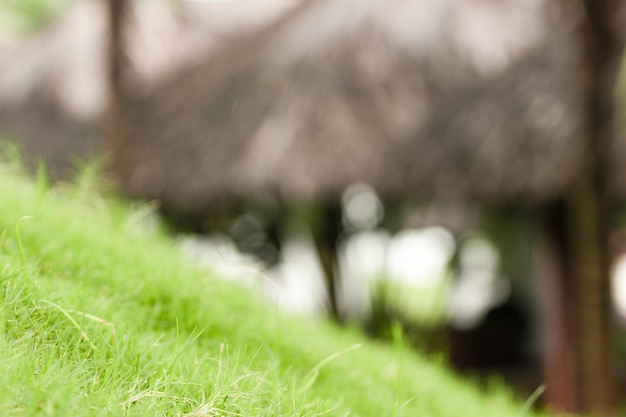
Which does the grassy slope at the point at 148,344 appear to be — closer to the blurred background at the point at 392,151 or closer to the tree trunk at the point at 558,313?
the blurred background at the point at 392,151

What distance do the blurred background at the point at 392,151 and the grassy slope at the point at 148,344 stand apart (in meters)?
1.92

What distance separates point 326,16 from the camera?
7152 mm

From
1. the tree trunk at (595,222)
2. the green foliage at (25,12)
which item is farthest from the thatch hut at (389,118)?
the green foliage at (25,12)

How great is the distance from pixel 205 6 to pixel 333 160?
4.68 m

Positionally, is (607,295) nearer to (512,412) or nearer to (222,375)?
(512,412)

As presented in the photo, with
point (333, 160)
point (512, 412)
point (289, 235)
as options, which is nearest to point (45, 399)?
point (512, 412)

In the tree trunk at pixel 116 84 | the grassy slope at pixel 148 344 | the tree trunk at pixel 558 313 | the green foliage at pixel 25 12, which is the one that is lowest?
the tree trunk at pixel 558 313

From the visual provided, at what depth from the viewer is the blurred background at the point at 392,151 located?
528 centimetres

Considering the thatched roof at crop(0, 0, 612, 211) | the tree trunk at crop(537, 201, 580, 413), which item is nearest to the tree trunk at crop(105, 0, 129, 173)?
the thatched roof at crop(0, 0, 612, 211)

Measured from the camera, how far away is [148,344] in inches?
53.4

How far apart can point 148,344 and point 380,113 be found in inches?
203

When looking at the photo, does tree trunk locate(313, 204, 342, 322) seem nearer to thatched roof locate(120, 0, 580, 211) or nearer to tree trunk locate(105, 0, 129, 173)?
thatched roof locate(120, 0, 580, 211)

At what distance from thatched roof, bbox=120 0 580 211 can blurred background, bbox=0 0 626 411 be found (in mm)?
17

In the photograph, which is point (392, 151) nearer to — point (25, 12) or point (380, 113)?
point (380, 113)
